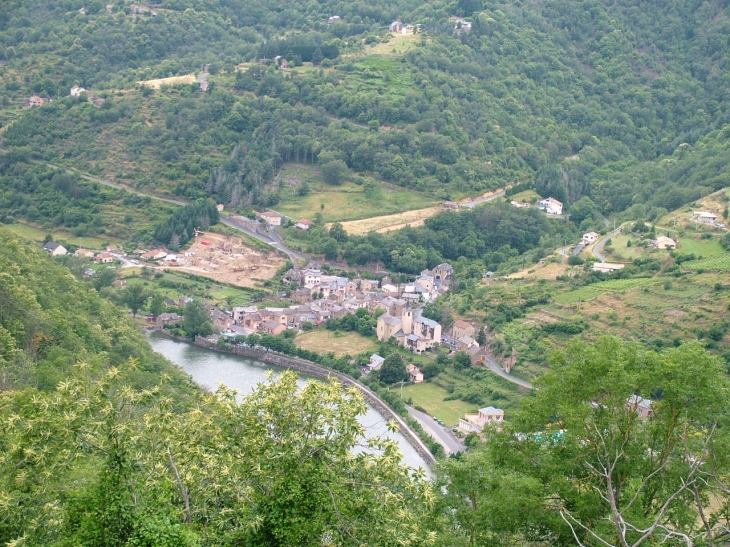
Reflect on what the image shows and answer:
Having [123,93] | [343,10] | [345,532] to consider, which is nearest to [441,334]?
[345,532]

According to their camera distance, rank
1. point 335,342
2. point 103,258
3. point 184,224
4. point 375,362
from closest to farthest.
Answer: point 375,362 → point 335,342 → point 103,258 → point 184,224

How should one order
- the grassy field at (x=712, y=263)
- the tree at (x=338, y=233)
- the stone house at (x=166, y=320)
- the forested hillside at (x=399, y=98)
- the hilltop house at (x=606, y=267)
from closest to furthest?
the grassy field at (x=712, y=263)
the hilltop house at (x=606, y=267)
the stone house at (x=166, y=320)
the tree at (x=338, y=233)
the forested hillside at (x=399, y=98)

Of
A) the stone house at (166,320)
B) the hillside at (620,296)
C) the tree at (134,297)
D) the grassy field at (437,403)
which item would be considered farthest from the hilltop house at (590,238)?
the tree at (134,297)

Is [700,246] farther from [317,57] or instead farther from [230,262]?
[317,57]

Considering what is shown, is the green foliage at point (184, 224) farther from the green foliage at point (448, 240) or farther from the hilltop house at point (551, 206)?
the hilltop house at point (551, 206)

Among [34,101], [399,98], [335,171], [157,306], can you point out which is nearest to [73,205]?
[157,306]

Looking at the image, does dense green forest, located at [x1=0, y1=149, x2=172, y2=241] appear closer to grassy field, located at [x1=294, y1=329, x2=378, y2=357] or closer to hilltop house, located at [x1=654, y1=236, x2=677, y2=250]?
grassy field, located at [x1=294, y1=329, x2=378, y2=357]

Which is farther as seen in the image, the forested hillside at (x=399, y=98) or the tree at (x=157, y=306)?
the forested hillside at (x=399, y=98)
